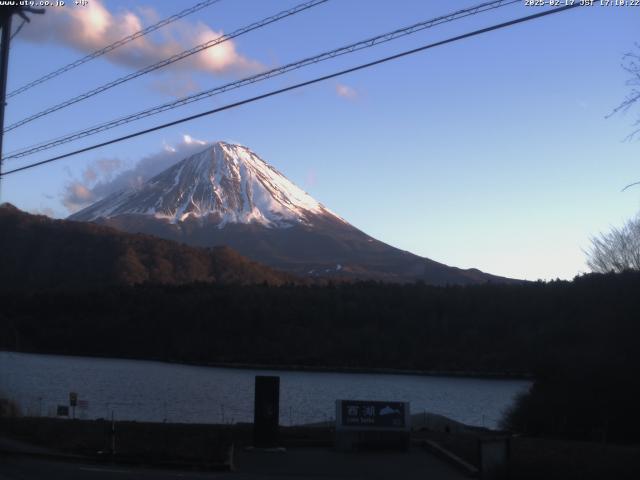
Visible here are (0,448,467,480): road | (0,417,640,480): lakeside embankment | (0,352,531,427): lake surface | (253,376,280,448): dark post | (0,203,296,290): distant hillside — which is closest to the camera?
(0,448,467,480): road

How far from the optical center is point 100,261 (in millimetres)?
147000

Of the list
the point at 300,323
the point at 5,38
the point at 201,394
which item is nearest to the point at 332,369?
the point at 300,323

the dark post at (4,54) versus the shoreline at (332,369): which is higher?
the dark post at (4,54)

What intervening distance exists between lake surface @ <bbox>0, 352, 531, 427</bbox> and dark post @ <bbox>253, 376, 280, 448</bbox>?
10.1m

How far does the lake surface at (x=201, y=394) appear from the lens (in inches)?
1658

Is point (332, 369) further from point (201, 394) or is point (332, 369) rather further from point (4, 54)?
point (4, 54)

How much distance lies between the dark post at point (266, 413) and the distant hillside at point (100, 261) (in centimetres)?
11555

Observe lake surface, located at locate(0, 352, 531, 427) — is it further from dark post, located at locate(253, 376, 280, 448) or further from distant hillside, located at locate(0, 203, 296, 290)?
distant hillside, located at locate(0, 203, 296, 290)

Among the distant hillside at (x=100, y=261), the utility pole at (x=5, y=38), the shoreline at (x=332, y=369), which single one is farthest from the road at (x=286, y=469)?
the distant hillside at (x=100, y=261)

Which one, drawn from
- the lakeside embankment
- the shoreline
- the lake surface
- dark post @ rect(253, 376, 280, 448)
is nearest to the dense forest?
the shoreline

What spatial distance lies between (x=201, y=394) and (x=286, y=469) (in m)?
37.9

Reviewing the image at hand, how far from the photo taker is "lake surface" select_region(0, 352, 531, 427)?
42.1 metres

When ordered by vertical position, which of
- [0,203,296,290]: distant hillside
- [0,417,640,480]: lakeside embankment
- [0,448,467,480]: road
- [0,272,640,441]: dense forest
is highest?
[0,203,296,290]: distant hillside

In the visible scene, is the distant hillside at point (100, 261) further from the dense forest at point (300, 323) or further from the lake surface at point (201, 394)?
the lake surface at point (201, 394)
